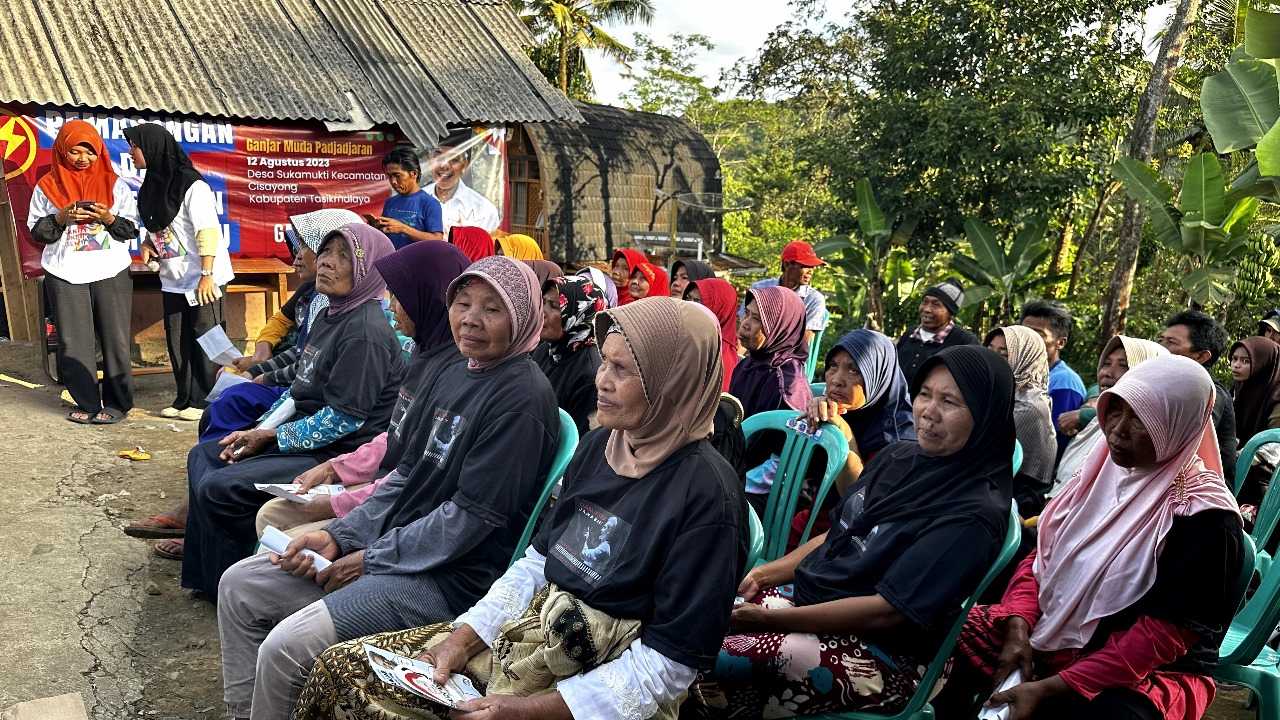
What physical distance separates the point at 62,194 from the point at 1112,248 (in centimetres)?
1107

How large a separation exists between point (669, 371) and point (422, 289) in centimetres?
161

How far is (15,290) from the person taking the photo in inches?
350

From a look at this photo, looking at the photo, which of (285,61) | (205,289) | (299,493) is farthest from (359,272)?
(285,61)

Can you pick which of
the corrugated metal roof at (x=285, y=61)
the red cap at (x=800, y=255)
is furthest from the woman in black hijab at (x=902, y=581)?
the corrugated metal roof at (x=285, y=61)

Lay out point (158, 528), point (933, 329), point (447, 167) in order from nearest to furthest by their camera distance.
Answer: point (158, 528) → point (933, 329) → point (447, 167)

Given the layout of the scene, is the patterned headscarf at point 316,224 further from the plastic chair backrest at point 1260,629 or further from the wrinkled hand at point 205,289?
the plastic chair backrest at point 1260,629

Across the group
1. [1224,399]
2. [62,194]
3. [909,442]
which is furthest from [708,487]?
[62,194]

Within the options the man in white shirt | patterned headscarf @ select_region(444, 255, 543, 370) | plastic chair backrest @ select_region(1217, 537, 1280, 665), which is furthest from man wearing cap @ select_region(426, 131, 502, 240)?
plastic chair backrest @ select_region(1217, 537, 1280, 665)

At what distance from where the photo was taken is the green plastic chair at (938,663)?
2.43m

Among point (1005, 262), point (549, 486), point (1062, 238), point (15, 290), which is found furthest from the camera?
point (1062, 238)

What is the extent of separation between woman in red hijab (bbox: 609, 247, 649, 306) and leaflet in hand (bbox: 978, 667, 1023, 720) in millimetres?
4420

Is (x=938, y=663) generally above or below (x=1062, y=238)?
below

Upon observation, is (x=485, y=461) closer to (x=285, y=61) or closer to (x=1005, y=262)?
(x=285, y=61)

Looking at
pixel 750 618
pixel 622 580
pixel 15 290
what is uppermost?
pixel 622 580
